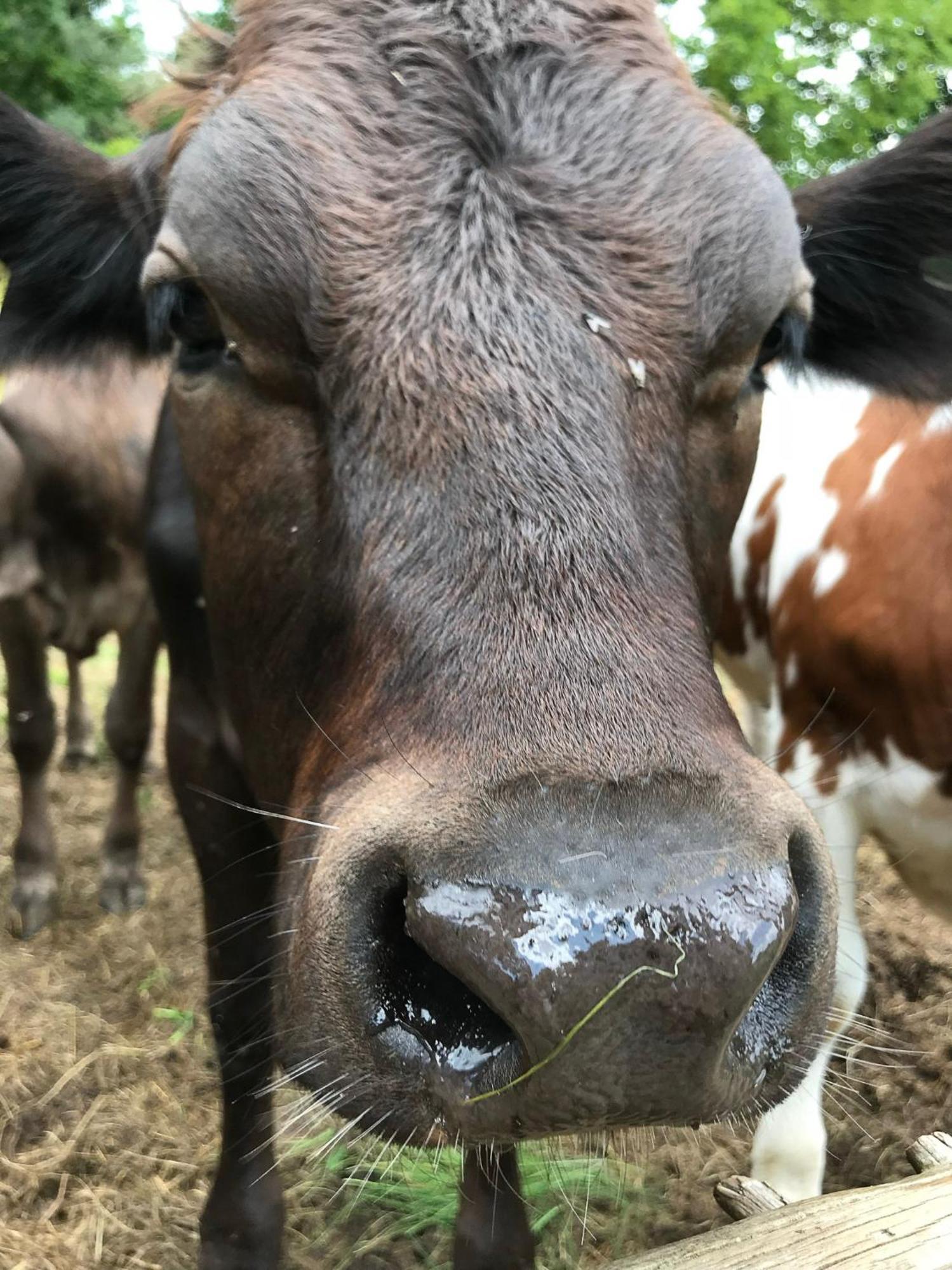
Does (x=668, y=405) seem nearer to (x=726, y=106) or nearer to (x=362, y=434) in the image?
(x=362, y=434)

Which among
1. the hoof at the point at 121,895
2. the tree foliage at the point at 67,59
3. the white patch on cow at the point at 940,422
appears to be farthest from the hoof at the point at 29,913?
the tree foliage at the point at 67,59

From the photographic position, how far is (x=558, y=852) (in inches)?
44.9

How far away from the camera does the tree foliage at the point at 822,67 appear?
13.8m

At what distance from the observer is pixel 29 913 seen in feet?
13.9

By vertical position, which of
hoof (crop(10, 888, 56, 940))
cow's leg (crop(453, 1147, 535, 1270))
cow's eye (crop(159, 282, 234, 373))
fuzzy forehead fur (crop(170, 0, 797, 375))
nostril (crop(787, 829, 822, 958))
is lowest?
hoof (crop(10, 888, 56, 940))

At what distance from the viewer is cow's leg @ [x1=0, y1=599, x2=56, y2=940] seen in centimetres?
431

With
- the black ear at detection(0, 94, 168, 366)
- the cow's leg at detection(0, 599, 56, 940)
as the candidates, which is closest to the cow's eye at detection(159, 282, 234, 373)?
the black ear at detection(0, 94, 168, 366)

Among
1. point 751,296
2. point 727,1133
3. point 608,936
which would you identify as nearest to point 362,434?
point 751,296

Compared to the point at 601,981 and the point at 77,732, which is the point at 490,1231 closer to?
the point at 601,981

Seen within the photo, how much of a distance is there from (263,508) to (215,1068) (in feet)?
7.42

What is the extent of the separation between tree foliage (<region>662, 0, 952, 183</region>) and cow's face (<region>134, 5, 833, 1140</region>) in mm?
12520

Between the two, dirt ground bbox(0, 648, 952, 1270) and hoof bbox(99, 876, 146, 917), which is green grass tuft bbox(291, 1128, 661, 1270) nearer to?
dirt ground bbox(0, 648, 952, 1270)

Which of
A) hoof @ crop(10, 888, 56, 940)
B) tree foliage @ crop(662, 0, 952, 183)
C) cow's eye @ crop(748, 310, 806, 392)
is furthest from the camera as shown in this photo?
tree foliage @ crop(662, 0, 952, 183)

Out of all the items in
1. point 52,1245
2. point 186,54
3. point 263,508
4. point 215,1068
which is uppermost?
point 186,54
